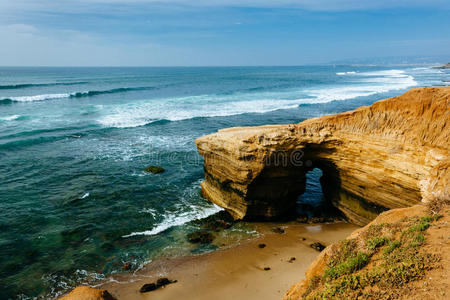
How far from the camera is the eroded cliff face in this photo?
8398 mm

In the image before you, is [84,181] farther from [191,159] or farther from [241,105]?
[241,105]

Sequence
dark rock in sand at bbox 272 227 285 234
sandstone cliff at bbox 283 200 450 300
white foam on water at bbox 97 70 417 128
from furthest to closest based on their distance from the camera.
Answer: white foam on water at bbox 97 70 417 128 → dark rock in sand at bbox 272 227 285 234 → sandstone cliff at bbox 283 200 450 300

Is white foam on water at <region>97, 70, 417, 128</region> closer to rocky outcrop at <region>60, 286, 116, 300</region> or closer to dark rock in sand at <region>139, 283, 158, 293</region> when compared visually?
dark rock in sand at <region>139, 283, 158, 293</region>

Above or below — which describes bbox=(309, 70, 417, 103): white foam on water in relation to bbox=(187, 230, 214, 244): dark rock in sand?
above

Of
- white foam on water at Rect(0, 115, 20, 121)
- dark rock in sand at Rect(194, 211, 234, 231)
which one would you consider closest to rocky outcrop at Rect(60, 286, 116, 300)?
dark rock in sand at Rect(194, 211, 234, 231)

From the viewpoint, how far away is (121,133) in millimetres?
26750

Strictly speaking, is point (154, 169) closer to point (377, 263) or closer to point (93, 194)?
point (93, 194)

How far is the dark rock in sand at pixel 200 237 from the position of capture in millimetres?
11046

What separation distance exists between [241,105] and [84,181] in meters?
28.6

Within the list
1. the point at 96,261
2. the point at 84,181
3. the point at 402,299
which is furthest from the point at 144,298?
the point at 84,181

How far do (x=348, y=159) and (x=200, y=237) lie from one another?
658cm

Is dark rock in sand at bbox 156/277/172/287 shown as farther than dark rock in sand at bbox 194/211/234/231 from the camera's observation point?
No

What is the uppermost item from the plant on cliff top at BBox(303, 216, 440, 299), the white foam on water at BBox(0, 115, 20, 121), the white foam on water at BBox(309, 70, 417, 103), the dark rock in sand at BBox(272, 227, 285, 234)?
the white foam on water at BBox(309, 70, 417, 103)

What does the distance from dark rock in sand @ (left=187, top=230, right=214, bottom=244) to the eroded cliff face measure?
1785 mm
